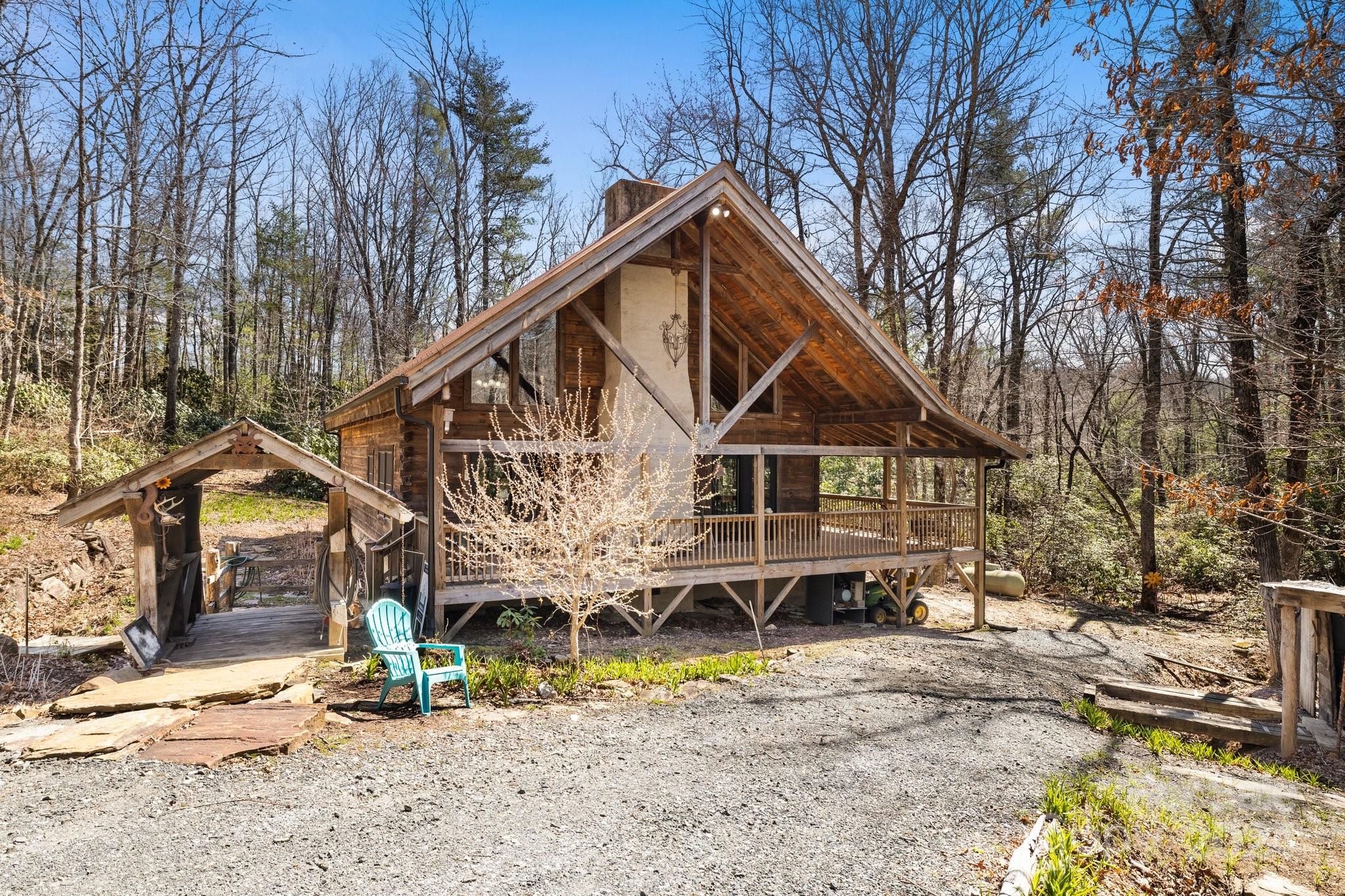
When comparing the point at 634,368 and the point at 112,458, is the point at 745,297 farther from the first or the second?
the point at 112,458

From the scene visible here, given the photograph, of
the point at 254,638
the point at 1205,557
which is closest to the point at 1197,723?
the point at 254,638

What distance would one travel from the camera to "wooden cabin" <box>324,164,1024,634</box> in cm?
1077

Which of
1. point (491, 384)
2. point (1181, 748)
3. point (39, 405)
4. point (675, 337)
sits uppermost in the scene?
Result: point (491, 384)

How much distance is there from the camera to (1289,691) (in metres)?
7.42

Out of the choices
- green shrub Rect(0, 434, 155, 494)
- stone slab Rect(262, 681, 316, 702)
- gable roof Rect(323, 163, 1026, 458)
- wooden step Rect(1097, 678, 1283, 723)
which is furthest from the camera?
green shrub Rect(0, 434, 155, 494)

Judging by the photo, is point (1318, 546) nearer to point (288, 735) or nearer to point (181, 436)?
point (288, 735)

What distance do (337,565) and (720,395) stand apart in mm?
8776

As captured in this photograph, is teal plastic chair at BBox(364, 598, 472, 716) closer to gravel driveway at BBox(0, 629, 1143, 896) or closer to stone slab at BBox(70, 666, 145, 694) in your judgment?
gravel driveway at BBox(0, 629, 1143, 896)

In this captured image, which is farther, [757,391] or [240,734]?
[757,391]

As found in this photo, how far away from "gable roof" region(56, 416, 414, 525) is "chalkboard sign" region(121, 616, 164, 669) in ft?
4.01

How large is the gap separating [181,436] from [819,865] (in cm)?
2552

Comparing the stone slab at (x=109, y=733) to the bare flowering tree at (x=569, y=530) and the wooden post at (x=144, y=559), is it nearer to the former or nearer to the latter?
the wooden post at (x=144, y=559)

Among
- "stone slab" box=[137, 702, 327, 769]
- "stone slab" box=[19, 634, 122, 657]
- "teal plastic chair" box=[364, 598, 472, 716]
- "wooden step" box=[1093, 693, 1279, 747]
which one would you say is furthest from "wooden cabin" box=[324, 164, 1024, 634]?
"wooden step" box=[1093, 693, 1279, 747]

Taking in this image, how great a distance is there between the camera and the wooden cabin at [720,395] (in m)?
10.8
